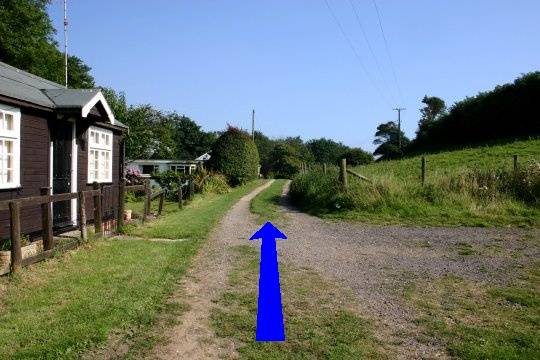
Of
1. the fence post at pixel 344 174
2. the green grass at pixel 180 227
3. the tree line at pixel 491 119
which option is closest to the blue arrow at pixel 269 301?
the green grass at pixel 180 227

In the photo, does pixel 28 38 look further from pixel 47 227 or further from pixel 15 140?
pixel 47 227

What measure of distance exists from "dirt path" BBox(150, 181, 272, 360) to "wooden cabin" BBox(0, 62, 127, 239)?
3.00m

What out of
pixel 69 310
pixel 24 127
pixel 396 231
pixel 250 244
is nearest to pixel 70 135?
pixel 24 127

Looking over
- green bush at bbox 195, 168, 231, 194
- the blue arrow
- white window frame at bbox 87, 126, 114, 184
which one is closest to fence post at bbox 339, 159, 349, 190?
the blue arrow

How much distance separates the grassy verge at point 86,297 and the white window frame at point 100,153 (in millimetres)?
3980

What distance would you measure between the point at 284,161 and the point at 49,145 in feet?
236

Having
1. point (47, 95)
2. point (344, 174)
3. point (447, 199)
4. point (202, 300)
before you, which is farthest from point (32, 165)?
point (447, 199)

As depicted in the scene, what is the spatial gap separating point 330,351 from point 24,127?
26.3 ft

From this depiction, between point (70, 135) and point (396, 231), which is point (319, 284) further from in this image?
point (70, 135)

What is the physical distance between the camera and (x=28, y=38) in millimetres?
35906

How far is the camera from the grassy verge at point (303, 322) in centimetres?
444

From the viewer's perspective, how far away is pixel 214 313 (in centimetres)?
559

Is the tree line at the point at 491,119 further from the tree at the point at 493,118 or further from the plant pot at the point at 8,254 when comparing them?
the plant pot at the point at 8,254

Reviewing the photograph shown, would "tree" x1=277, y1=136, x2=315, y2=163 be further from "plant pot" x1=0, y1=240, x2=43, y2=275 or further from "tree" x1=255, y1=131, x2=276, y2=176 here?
"plant pot" x1=0, y1=240, x2=43, y2=275
